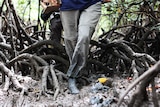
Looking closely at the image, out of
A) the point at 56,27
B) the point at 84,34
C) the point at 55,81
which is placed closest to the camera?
the point at 84,34

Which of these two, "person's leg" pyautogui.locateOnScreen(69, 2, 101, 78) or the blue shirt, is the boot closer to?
"person's leg" pyautogui.locateOnScreen(69, 2, 101, 78)

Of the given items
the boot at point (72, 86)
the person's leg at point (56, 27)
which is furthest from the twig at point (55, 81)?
the person's leg at point (56, 27)

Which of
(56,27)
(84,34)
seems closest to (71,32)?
(84,34)

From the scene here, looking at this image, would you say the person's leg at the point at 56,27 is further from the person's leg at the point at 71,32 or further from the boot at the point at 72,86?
the boot at the point at 72,86

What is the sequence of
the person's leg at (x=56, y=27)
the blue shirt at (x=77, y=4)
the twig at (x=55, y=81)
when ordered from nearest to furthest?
the twig at (x=55, y=81)
the blue shirt at (x=77, y=4)
the person's leg at (x=56, y=27)

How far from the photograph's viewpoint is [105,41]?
4.45 meters

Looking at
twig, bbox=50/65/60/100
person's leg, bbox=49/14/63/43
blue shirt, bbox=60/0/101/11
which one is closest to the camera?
twig, bbox=50/65/60/100

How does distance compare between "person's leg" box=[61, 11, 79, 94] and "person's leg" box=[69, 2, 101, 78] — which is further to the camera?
"person's leg" box=[61, 11, 79, 94]

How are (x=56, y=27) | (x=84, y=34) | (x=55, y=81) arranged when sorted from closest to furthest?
(x=84, y=34) < (x=55, y=81) < (x=56, y=27)

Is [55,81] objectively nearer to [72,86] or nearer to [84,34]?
[72,86]

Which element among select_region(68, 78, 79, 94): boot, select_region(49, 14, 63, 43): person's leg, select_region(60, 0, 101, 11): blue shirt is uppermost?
select_region(60, 0, 101, 11): blue shirt

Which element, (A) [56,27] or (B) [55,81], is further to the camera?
(A) [56,27]

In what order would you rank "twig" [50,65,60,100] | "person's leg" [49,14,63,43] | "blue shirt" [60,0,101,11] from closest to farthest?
"twig" [50,65,60,100] → "blue shirt" [60,0,101,11] → "person's leg" [49,14,63,43]

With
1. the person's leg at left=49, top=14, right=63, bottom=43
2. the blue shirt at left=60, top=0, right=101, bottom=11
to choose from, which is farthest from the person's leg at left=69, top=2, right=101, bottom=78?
the person's leg at left=49, top=14, right=63, bottom=43
